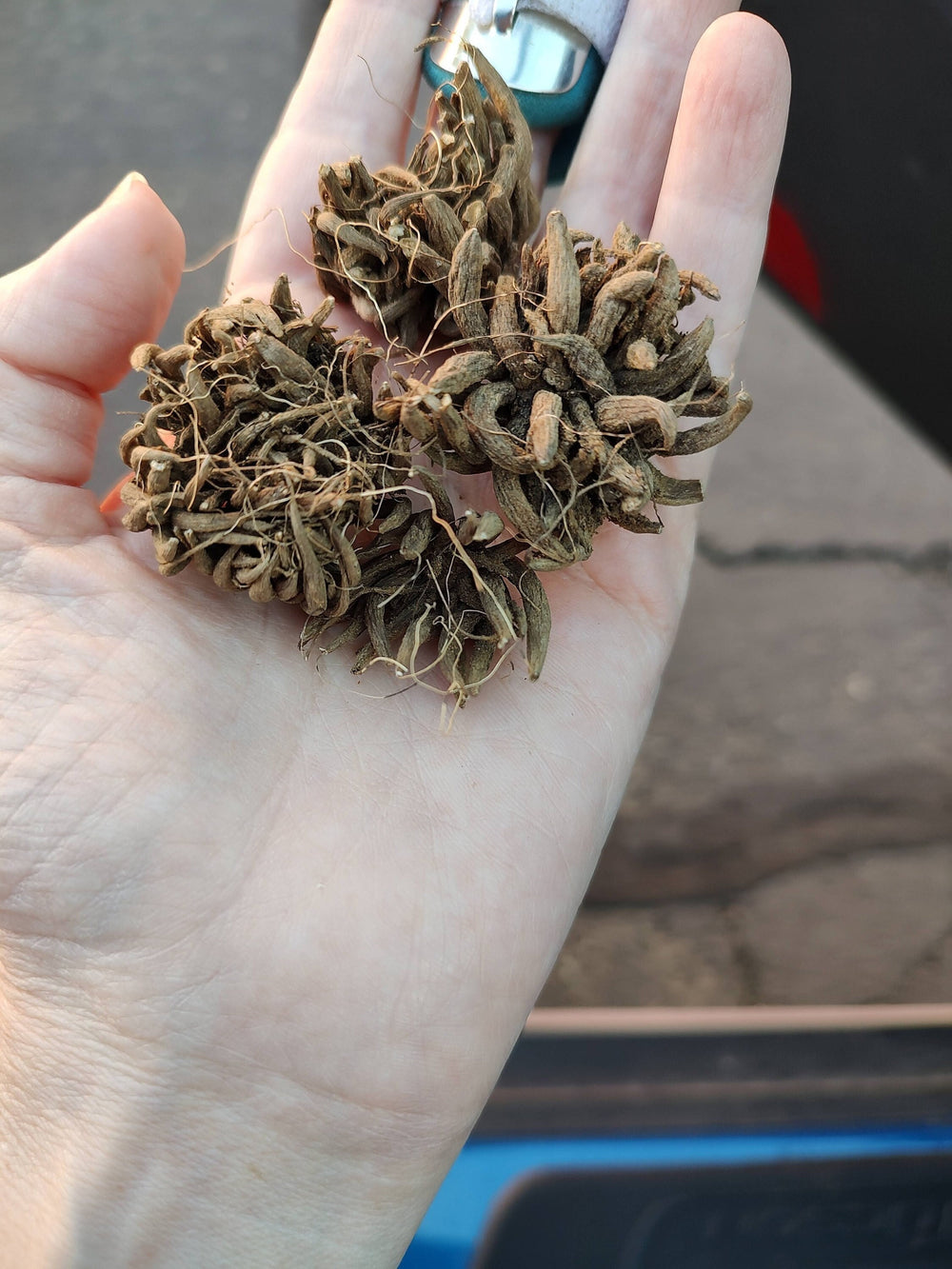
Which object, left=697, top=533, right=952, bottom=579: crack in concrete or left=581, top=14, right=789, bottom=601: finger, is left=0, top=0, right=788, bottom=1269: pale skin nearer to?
left=581, top=14, right=789, bottom=601: finger

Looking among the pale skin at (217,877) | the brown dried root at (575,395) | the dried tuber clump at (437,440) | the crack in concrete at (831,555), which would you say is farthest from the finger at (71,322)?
the crack in concrete at (831,555)

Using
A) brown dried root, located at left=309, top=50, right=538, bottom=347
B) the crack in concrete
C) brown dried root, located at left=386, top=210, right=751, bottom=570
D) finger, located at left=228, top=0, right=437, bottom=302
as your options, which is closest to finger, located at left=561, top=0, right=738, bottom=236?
brown dried root, located at left=309, top=50, right=538, bottom=347

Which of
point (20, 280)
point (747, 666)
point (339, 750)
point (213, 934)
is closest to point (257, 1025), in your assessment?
point (213, 934)

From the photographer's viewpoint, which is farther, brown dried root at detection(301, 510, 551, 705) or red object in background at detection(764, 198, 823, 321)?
red object in background at detection(764, 198, 823, 321)

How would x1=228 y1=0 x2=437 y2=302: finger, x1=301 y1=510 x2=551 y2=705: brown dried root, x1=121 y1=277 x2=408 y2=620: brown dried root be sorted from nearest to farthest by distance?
x1=121 y1=277 x2=408 y2=620: brown dried root, x1=301 y1=510 x2=551 y2=705: brown dried root, x1=228 y1=0 x2=437 y2=302: finger

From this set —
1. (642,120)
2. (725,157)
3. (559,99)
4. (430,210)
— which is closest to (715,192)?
(725,157)

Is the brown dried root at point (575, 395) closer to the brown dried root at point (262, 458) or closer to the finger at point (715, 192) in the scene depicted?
the brown dried root at point (262, 458)
